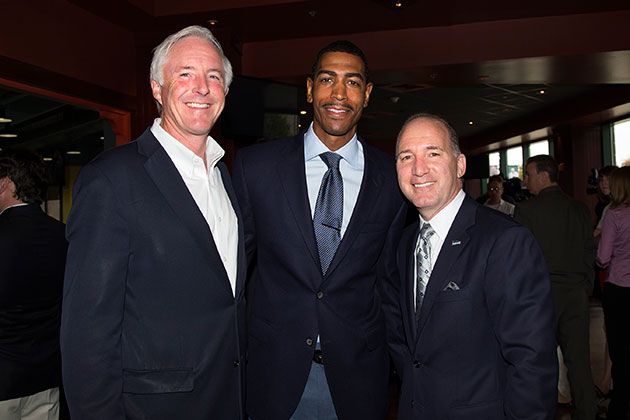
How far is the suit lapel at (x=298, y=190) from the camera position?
1761 mm

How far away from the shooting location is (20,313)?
7.42 feet

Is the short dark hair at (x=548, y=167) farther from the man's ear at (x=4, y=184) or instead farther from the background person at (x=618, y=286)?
the man's ear at (x=4, y=184)

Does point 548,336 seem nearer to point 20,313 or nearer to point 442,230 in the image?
point 442,230

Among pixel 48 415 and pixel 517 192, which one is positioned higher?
pixel 517 192

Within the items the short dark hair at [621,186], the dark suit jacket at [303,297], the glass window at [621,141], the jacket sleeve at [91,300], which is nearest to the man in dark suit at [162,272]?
the jacket sleeve at [91,300]

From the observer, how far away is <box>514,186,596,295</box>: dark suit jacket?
3.89 metres

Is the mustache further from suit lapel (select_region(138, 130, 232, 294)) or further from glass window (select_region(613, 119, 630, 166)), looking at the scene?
glass window (select_region(613, 119, 630, 166))

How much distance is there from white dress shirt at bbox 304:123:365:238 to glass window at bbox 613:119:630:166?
11.1 m

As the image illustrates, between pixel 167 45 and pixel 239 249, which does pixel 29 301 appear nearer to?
pixel 239 249

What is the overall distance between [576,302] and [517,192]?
19.1 ft

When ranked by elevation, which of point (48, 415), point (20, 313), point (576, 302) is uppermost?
point (20, 313)

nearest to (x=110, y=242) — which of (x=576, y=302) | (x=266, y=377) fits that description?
(x=266, y=377)

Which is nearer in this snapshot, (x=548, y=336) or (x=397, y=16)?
(x=548, y=336)

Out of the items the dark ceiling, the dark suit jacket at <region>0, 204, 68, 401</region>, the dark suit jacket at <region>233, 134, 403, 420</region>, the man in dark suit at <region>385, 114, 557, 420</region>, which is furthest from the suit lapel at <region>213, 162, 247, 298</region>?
the dark ceiling
